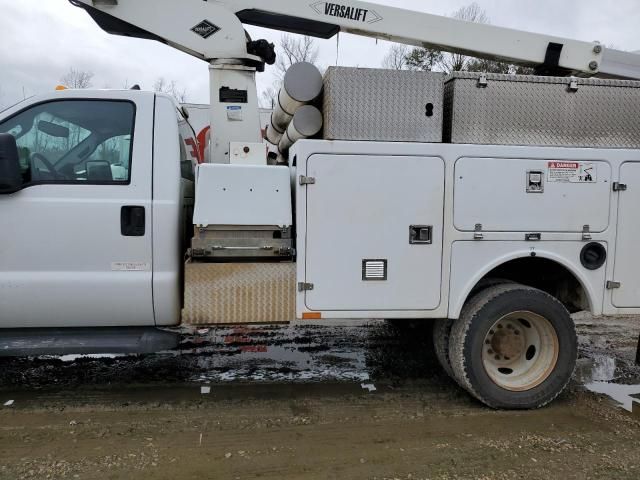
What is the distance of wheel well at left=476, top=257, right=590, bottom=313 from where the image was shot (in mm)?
3932

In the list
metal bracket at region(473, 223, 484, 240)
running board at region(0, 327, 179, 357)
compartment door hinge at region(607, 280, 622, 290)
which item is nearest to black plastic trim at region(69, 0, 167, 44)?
running board at region(0, 327, 179, 357)

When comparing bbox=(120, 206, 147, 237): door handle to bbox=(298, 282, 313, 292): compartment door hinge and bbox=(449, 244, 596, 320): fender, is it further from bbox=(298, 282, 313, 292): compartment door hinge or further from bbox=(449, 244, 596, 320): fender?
bbox=(449, 244, 596, 320): fender

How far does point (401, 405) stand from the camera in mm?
3877

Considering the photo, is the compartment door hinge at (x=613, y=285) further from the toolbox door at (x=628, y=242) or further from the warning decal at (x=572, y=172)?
the warning decal at (x=572, y=172)

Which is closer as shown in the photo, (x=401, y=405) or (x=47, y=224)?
(x=47, y=224)

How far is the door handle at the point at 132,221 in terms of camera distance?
3521 mm

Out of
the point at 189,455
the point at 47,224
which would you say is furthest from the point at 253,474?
the point at 47,224

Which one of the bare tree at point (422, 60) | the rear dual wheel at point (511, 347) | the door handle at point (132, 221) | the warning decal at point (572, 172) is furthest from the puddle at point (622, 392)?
the bare tree at point (422, 60)

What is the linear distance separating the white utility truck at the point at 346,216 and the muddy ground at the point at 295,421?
454mm

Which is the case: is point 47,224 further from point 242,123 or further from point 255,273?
point 242,123

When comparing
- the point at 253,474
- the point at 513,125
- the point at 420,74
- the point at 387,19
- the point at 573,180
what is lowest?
the point at 253,474

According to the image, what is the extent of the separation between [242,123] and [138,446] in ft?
8.70

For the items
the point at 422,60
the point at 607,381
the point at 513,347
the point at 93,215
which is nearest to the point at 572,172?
the point at 513,347

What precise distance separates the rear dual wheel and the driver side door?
7.48 feet
